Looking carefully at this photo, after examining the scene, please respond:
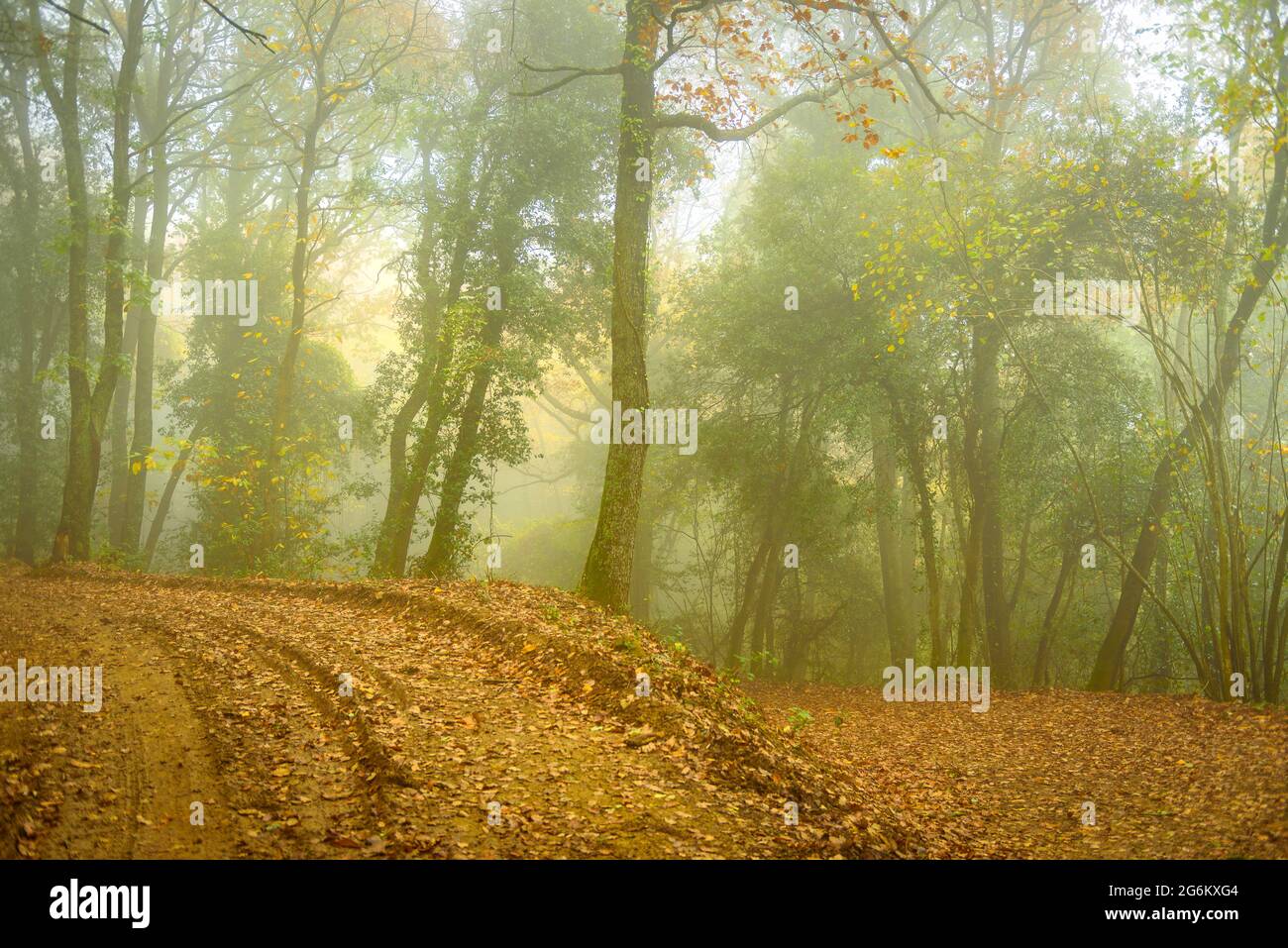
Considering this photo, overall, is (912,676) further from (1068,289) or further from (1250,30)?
(1250,30)

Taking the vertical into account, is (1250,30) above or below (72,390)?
above

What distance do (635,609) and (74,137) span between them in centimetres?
1793

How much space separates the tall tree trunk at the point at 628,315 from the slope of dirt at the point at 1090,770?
118 inches

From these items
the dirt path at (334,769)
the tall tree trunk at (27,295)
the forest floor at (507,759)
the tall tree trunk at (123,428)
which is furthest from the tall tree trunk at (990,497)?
the tall tree trunk at (27,295)

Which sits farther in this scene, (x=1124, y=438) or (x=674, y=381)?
(x=674, y=381)

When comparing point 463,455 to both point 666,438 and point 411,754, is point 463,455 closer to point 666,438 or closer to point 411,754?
point 666,438

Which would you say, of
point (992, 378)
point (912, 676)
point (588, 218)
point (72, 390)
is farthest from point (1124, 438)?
point (72, 390)

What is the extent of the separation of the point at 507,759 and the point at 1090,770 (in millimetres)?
6531

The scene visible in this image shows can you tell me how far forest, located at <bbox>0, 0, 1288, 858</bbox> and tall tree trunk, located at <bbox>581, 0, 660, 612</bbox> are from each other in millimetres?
68

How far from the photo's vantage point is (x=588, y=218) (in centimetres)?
1784

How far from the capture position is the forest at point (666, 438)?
611 cm

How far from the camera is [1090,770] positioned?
28.8 feet

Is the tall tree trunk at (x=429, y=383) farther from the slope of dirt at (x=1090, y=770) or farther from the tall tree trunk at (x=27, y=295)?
the tall tree trunk at (x=27, y=295)
